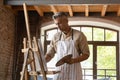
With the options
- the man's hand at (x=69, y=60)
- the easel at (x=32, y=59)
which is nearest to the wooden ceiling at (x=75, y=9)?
the easel at (x=32, y=59)

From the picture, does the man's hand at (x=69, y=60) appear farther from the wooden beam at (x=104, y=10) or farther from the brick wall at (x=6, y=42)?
the wooden beam at (x=104, y=10)

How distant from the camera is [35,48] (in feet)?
9.20

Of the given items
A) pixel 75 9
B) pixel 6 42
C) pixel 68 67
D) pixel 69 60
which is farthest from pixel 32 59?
pixel 75 9

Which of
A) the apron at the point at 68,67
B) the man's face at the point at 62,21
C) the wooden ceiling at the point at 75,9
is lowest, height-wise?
the apron at the point at 68,67

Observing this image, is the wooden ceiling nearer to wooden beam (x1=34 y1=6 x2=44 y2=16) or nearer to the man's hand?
wooden beam (x1=34 y1=6 x2=44 y2=16)

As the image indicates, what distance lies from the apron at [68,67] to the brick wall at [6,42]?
4.50 m

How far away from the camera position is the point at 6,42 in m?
7.36

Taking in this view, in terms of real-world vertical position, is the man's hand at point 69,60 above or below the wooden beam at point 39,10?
below

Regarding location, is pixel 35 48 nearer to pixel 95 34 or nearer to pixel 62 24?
pixel 62 24

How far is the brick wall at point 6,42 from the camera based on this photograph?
7.00 m

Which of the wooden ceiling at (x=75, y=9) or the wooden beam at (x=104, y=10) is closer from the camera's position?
the wooden beam at (x=104, y=10)

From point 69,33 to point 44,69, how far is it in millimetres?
439

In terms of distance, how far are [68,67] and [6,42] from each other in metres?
5.00

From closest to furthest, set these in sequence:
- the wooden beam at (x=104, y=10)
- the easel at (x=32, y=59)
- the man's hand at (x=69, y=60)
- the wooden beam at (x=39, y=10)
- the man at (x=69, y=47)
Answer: the man's hand at (x=69, y=60), the man at (x=69, y=47), the easel at (x=32, y=59), the wooden beam at (x=104, y=10), the wooden beam at (x=39, y=10)
